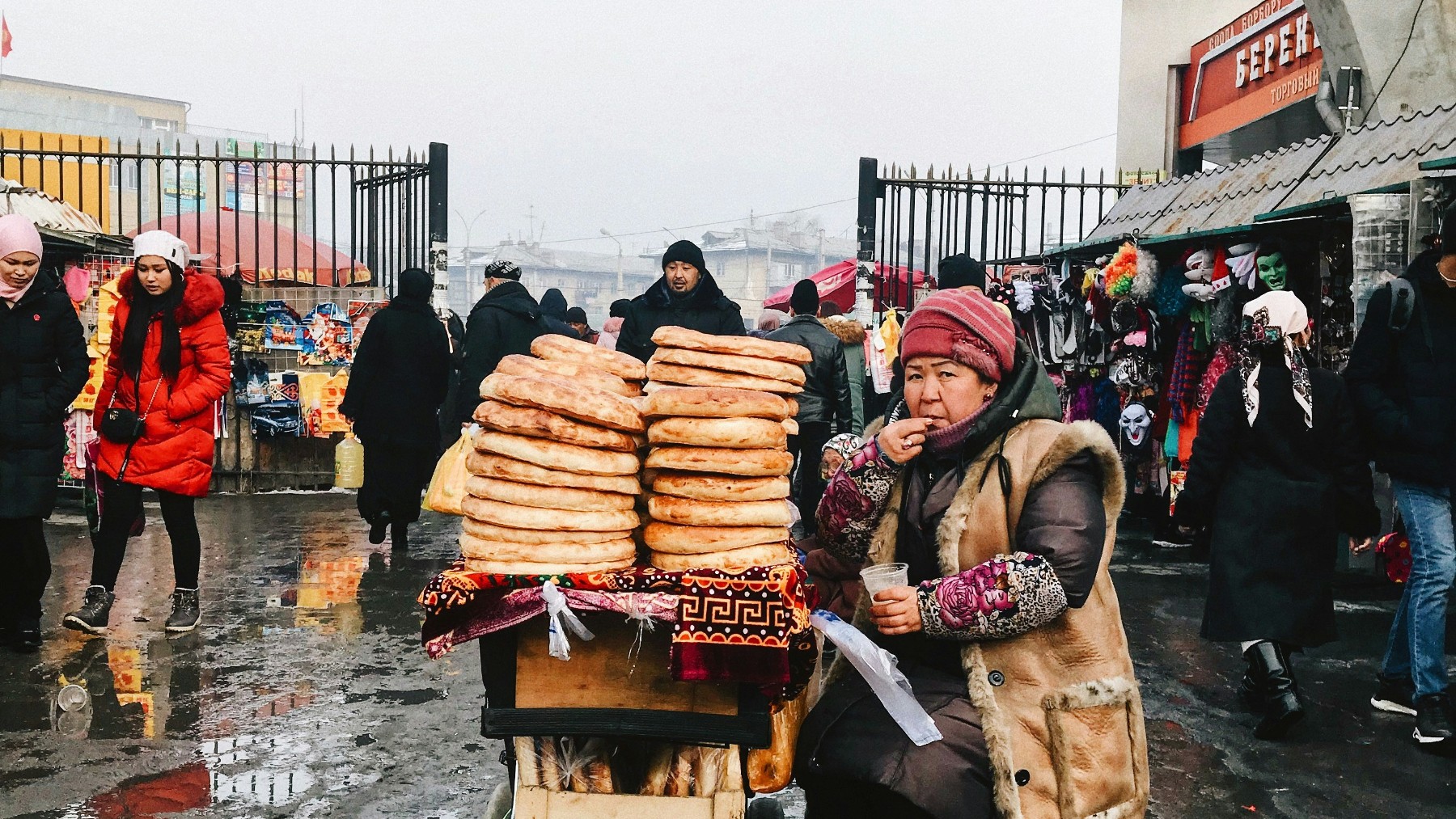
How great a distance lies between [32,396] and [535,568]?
4369 millimetres

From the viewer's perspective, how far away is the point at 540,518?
3023 millimetres

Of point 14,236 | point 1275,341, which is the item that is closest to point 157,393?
point 14,236

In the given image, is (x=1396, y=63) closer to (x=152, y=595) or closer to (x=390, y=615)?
(x=390, y=615)

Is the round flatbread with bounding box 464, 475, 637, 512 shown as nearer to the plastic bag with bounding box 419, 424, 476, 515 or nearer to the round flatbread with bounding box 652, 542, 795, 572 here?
the round flatbread with bounding box 652, 542, 795, 572

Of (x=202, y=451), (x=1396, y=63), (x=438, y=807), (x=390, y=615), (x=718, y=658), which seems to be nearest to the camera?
(x=718, y=658)

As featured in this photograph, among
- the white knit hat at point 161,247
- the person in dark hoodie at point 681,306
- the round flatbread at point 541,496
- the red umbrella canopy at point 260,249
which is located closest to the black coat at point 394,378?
the person in dark hoodie at point 681,306

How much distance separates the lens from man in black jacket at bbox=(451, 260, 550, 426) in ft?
30.6

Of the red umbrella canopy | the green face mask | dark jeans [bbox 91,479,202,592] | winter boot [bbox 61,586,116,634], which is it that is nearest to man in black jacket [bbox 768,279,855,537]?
the green face mask

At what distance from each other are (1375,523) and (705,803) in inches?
142

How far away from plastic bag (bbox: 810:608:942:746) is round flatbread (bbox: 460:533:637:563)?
23.5 inches

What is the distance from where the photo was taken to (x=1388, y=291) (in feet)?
17.5

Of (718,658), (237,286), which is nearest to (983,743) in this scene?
(718,658)

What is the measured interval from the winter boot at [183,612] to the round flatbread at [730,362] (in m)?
4.34

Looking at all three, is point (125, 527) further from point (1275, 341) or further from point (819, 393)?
point (1275, 341)
